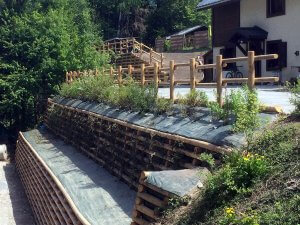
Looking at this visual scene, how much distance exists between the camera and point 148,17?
54.3m

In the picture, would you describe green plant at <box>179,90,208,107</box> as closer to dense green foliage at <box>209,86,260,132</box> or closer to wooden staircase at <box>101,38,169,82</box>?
dense green foliage at <box>209,86,260,132</box>

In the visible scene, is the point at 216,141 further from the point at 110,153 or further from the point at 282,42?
the point at 282,42

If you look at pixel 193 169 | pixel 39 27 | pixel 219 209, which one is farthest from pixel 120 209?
pixel 39 27

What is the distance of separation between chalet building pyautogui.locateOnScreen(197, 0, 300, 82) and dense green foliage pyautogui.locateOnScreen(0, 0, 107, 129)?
734 centimetres

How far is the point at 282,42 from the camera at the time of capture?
21812 mm

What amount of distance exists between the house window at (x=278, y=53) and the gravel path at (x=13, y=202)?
12.6 metres

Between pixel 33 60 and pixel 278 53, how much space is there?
13.0 m

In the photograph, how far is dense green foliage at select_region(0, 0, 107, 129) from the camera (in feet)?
83.0

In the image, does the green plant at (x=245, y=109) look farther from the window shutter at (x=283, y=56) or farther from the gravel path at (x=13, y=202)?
the window shutter at (x=283, y=56)

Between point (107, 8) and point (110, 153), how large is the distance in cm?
4489

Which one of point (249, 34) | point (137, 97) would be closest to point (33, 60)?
point (249, 34)

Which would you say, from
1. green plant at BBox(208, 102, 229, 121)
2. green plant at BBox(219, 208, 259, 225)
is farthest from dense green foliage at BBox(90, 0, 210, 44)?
green plant at BBox(219, 208, 259, 225)

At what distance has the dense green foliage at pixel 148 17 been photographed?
53062mm

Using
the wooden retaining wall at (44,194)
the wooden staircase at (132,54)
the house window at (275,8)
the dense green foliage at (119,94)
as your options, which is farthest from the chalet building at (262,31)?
the wooden retaining wall at (44,194)
